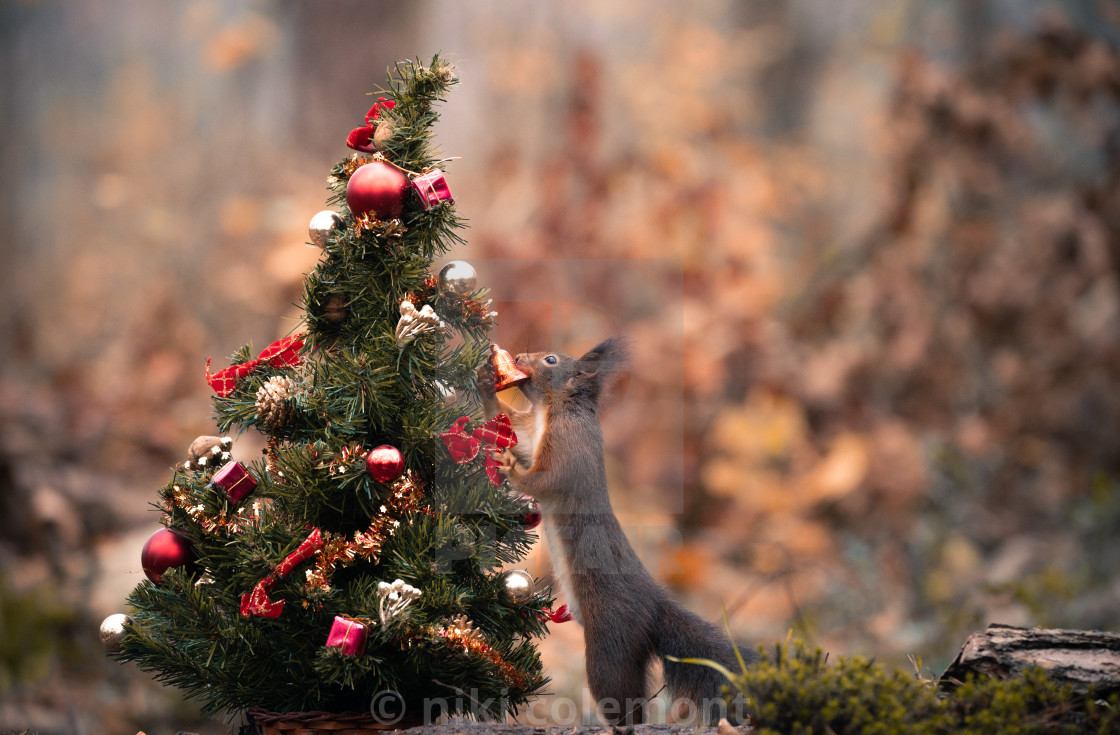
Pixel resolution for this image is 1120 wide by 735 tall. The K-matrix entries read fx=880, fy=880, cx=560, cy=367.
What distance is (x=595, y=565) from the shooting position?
66.1 inches

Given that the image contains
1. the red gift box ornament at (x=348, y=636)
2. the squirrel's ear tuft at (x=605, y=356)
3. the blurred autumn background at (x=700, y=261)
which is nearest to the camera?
the red gift box ornament at (x=348, y=636)

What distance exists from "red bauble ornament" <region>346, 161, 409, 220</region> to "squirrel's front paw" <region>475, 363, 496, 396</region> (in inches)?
13.4

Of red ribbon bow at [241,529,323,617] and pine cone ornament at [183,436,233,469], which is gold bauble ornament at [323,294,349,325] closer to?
pine cone ornament at [183,436,233,469]

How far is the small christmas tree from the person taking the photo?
1.54 meters

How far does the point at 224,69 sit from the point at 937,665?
4.58m

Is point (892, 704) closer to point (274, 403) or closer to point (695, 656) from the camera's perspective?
point (695, 656)

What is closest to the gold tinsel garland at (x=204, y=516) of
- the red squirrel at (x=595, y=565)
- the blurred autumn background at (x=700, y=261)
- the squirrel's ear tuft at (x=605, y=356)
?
the red squirrel at (x=595, y=565)

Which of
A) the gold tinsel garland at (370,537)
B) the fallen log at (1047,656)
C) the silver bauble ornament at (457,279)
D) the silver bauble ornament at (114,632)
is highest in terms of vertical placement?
the silver bauble ornament at (457,279)

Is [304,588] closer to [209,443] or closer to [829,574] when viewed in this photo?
[209,443]

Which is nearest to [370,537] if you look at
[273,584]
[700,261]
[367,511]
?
[367,511]

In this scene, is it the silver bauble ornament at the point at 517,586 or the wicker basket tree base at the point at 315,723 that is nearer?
the wicker basket tree base at the point at 315,723

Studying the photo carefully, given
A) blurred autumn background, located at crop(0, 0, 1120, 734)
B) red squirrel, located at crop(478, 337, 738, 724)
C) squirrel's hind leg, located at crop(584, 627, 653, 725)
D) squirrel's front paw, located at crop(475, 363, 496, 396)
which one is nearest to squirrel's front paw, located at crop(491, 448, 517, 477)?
red squirrel, located at crop(478, 337, 738, 724)

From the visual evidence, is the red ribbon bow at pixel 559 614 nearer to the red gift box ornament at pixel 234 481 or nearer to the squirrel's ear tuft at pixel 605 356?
the squirrel's ear tuft at pixel 605 356

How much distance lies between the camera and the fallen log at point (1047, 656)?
4.74 ft
